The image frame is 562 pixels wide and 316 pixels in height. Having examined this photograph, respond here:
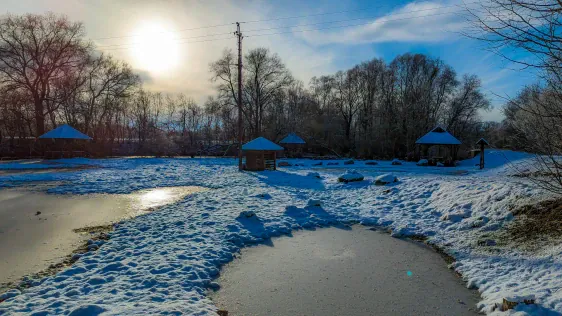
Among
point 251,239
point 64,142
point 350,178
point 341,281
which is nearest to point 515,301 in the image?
point 341,281

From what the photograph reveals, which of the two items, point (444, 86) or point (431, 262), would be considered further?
point (444, 86)

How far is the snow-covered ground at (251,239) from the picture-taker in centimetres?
367

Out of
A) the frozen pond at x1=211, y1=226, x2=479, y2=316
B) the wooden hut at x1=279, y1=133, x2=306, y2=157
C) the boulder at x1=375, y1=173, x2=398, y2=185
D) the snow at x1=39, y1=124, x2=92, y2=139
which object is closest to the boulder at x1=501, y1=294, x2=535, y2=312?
the frozen pond at x1=211, y1=226, x2=479, y2=316

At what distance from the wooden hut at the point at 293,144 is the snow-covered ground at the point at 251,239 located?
24.9 metres

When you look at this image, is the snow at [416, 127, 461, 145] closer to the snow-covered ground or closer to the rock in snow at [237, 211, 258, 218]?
the snow-covered ground

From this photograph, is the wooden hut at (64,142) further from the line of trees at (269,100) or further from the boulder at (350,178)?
the boulder at (350,178)

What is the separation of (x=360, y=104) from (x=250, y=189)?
39.6m

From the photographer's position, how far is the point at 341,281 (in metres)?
4.55

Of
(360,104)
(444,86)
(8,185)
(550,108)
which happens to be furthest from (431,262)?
(360,104)

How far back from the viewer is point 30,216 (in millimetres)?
7938

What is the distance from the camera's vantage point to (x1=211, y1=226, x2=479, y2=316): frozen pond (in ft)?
12.5

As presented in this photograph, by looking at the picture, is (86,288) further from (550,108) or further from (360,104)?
(360,104)

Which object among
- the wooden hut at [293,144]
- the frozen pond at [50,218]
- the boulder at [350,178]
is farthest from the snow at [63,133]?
the boulder at [350,178]

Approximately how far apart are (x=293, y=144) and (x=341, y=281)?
36192 mm
